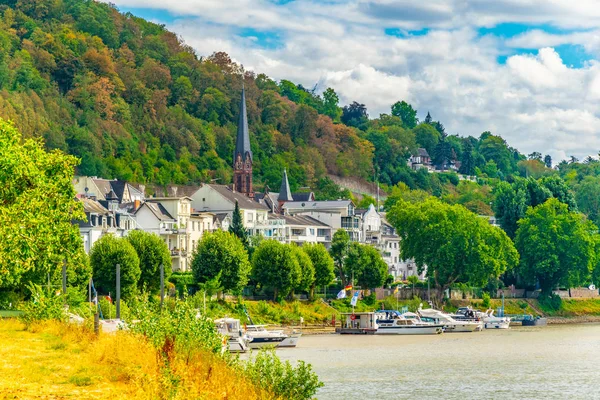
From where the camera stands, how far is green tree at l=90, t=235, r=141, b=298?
87.2 metres

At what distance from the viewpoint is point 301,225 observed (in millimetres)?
143250

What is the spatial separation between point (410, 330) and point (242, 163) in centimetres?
8383

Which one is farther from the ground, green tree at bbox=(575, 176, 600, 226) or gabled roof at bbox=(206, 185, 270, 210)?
green tree at bbox=(575, 176, 600, 226)

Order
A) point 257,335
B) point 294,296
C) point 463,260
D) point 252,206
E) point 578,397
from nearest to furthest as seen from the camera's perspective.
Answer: point 578,397
point 257,335
point 294,296
point 463,260
point 252,206

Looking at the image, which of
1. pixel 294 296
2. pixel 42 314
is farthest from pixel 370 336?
pixel 42 314

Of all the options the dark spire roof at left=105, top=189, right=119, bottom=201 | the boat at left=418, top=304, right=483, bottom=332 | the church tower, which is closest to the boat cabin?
the boat at left=418, top=304, right=483, bottom=332

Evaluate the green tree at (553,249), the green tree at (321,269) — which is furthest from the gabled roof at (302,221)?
the green tree at (321,269)

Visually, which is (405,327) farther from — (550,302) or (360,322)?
(550,302)

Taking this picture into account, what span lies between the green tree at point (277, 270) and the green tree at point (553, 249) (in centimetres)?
3787

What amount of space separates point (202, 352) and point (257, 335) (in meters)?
45.5

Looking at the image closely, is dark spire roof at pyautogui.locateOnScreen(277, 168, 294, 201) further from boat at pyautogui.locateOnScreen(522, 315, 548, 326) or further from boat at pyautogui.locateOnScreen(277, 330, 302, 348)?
boat at pyautogui.locateOnScreen(277, 330, 302, 348)

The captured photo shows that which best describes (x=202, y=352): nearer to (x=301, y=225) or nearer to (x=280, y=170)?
(x=301, y=225)

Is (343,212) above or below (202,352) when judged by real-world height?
above

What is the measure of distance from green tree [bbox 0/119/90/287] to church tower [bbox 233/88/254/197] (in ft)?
395
